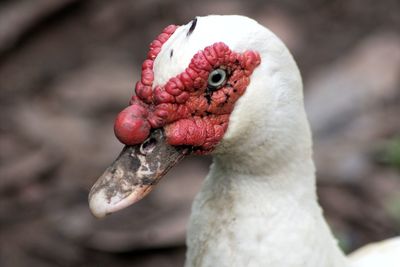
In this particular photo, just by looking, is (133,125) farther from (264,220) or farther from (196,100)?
(264,220)

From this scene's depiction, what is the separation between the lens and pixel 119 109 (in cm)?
484

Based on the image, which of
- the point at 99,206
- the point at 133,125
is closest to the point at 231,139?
the point at 133,125

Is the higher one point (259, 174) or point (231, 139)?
point (231, 139)

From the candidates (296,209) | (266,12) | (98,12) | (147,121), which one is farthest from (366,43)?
(147,121)

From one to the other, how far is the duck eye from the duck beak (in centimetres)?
17

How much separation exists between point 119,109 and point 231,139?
285 centimetres

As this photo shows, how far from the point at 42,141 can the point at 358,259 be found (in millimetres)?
2454

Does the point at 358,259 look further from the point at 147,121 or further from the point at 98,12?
the point at 98,12

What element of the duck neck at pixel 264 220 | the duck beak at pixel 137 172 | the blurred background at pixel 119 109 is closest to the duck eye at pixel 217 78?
the duck beak at pixel 137 172

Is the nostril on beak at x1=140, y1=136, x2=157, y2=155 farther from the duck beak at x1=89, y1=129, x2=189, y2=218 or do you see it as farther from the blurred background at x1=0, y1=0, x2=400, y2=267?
the blurred background at x1=0, y1=0, x2=400, y2=267

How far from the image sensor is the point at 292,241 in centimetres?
221

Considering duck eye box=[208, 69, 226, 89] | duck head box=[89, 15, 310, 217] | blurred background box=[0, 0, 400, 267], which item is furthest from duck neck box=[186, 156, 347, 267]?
blurred background box=[0, 0, 400, 267]

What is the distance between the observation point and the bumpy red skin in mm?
1925

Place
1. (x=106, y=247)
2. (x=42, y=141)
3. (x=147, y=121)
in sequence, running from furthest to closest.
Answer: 1. (x=42, y=141)
2. (x=106, y=247)
3. (x=147, y=121)
